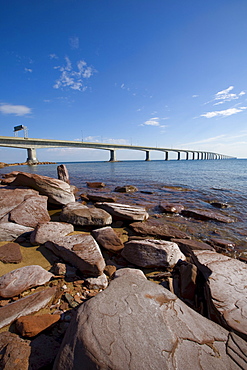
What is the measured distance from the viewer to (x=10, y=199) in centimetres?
495

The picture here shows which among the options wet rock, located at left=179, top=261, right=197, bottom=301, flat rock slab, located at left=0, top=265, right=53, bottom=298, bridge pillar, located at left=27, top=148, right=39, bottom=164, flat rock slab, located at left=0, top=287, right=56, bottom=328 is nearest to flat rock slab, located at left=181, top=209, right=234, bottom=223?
wet rock, located at left=179, top=261, right=197, bottom=301

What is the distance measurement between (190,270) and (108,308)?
1620 millimetres

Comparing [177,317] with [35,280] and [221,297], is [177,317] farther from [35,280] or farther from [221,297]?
[35,280]

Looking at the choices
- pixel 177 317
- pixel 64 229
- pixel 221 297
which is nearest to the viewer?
pixel 177 317

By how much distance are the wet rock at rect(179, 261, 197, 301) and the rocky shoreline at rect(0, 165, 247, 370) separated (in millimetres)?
13

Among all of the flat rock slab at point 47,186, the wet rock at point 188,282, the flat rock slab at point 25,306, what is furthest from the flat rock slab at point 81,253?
the flat rock slab at point 47,186

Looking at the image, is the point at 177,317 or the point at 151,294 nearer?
the point at 177,317

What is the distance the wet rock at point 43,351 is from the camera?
1.54m

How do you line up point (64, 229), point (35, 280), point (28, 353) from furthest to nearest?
point (64, 229)
point (35, 280)
point (28, 353)

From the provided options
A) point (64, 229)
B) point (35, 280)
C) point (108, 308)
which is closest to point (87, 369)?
point (108, 308)

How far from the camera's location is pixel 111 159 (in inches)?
3275

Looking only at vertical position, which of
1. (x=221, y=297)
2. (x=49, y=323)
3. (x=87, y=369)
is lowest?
(x=49, y=323)

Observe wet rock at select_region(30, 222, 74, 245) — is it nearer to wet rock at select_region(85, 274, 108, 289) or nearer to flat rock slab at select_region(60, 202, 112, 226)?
flat rock slab at select_region(60, 202, 112, 226)

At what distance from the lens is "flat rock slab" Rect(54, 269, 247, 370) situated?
134 centimetres
